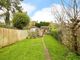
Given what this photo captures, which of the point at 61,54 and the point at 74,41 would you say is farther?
the point at 61,54

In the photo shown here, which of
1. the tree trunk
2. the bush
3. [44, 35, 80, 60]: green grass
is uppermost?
the bush

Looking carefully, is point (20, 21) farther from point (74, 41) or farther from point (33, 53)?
point (74, 41)

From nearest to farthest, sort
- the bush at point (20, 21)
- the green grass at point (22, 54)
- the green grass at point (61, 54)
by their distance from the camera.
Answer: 1. the green grass at point (61, 54)
2. the green grass at point (22, 54)
3. the bush at point (20, 21)

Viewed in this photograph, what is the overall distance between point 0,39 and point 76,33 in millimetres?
9067

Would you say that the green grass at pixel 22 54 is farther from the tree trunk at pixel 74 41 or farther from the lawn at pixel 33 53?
the tree trunk at pixel 74 41

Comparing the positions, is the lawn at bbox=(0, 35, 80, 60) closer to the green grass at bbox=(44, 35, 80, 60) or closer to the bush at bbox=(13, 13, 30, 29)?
the green grass at bbox=(44, 35, 80, 60)

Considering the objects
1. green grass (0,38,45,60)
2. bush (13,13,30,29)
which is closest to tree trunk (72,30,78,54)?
green grass (0,38,45,60)

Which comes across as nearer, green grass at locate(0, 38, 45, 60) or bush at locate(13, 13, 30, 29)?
green grass at locate(0, 38, 45, 60)

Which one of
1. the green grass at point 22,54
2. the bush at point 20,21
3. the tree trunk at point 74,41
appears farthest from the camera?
the bush at point 20,21

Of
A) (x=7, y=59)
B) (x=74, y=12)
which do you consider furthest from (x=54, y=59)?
(x=74, y=12)

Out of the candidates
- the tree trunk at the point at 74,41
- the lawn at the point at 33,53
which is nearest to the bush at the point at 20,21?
the lawn at the point at 33,53

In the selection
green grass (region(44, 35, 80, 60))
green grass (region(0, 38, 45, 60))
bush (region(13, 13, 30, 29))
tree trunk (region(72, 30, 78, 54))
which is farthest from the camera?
bush (region(13, 13, 30, 29))

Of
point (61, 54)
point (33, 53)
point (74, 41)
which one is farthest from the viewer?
point (33, 53)

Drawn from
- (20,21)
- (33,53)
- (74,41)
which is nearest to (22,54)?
(33,53)
